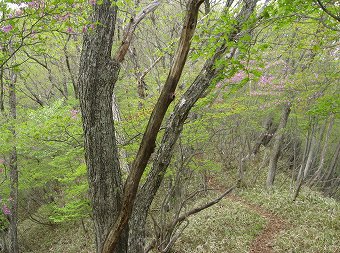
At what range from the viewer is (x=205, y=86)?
143 inches

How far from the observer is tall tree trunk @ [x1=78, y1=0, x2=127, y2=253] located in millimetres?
3043

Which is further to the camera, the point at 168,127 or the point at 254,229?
the point at 254,229

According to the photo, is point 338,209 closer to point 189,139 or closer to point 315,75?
point 315,75

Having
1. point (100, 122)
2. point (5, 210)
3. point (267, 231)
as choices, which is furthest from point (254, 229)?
point (5, 210)

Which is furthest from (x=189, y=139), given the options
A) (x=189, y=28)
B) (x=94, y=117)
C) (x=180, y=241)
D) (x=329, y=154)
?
(x=329, y=154)

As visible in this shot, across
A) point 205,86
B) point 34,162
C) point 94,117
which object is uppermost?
point 205,86

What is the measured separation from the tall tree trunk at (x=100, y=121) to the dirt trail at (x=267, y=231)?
6.13m

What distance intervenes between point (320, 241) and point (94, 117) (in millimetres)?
7405

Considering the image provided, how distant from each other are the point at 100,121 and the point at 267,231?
315 inches

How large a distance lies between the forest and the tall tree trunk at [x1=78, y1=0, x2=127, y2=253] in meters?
0.01

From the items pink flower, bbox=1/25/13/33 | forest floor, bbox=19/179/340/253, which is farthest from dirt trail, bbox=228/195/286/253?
pink flower, bbox=1/25/13/33

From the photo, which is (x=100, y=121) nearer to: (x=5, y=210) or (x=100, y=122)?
(x=100, y=122)

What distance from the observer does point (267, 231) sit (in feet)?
30.1

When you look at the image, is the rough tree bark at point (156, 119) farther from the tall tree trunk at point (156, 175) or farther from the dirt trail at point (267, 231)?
the dirt trail at point (267, 231)
